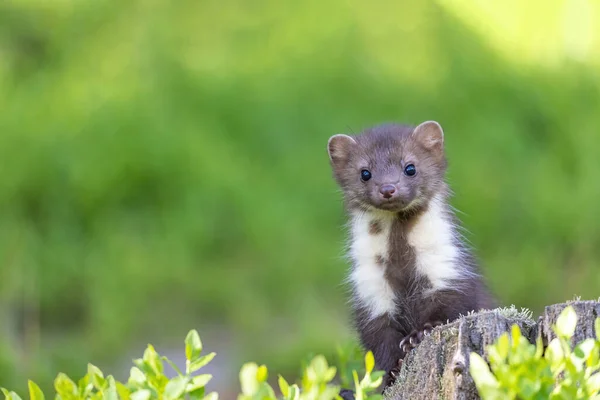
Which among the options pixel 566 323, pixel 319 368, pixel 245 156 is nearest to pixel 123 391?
pixel 319 368

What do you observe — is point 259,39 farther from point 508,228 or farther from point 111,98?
point 508,228

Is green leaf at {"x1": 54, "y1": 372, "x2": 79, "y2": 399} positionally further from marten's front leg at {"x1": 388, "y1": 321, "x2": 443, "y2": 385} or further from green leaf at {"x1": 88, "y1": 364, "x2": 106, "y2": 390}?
marten's front leg at {"x1": 388, "y1": 321, "x2": 443, "y2": 385}

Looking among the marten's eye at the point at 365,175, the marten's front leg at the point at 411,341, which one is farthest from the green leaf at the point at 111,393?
the marten's eye at the point at 365,175

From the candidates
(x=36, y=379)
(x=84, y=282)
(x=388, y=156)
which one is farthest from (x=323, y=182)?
(x=388, y=156)

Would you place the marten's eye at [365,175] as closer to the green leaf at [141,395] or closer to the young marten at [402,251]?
the young marten at [402,251]

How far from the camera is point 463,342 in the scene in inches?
122

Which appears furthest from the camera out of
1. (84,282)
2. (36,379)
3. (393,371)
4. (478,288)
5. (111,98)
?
(111,98)

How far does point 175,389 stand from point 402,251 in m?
2.13

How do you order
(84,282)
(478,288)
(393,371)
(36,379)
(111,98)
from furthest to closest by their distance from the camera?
(111,98) < (84,282) < (36,379) < (478,288) < (393,371)

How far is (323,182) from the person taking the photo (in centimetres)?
869

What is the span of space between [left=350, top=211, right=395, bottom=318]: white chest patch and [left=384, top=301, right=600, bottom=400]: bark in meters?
0.99

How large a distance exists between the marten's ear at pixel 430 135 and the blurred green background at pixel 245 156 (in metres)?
2.95

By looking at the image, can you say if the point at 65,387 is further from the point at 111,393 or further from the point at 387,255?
the point at 387,255

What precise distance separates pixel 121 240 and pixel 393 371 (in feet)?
14.6
